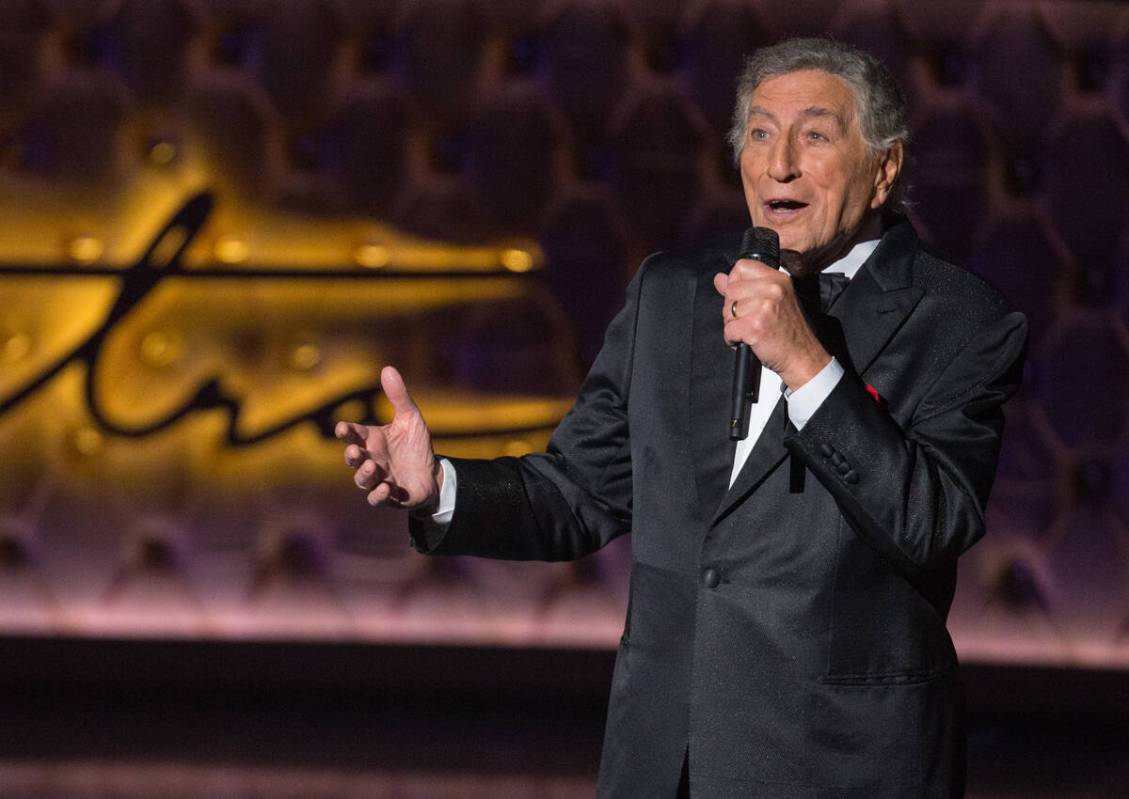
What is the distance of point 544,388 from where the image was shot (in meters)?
2.47

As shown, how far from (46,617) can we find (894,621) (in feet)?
5.98

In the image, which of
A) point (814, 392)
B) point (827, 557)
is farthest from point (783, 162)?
point (827, 557)

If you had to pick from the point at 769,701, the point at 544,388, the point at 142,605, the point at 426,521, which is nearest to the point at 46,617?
the point at 142,605

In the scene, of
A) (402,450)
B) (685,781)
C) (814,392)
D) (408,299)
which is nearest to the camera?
(814,392)

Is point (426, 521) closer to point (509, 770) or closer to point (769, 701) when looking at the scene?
point (769, 701)

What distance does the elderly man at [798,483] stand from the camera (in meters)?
1.10

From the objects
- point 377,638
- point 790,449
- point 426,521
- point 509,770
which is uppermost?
point 790,449

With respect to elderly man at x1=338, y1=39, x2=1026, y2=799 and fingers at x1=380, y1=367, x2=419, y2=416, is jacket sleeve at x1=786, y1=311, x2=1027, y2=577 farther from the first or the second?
fingers at x1=380, y1=367, x2=419, y2=416

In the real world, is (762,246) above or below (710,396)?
above

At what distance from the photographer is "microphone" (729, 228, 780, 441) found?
112 cm

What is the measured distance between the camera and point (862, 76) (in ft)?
4.20

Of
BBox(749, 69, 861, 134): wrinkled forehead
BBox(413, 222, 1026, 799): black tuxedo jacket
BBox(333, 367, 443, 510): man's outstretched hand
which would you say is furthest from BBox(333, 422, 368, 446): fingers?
BBox(749, 69, 861, 134): wrinkled forehead

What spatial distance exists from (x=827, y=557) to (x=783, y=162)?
363 millimetres

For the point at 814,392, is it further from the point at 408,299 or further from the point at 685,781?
the point at 408,299
